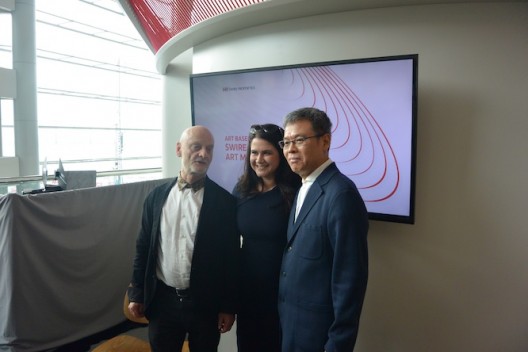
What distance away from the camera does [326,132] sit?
1415mm

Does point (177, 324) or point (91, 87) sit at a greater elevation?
point (91, 87)

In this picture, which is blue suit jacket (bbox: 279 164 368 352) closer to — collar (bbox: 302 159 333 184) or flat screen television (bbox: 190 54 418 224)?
collar (bbox: 302 159 333 184)

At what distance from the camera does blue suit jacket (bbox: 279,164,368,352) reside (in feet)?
4.04

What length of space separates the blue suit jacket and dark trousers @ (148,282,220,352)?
1.33 feet

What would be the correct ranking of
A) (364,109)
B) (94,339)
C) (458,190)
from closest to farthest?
(458,190)
(364,109)
(94,339)

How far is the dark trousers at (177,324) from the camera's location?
1.63 meters

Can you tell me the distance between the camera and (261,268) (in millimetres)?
1627

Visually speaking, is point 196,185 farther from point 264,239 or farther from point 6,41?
point 6,41

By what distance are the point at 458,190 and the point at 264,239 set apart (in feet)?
3.56

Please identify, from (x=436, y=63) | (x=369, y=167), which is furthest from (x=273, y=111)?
(x=436, y=63)

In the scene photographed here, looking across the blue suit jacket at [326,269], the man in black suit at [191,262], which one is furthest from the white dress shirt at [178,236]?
the blue suit jacket at [326,269]

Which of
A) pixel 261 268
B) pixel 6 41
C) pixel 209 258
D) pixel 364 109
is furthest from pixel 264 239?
pixel 6 41

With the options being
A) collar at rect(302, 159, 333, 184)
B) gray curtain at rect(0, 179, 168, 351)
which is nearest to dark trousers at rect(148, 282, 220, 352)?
collar at rect(302, 159, 333, 184)

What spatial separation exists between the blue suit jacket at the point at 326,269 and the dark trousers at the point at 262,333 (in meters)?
0.19
